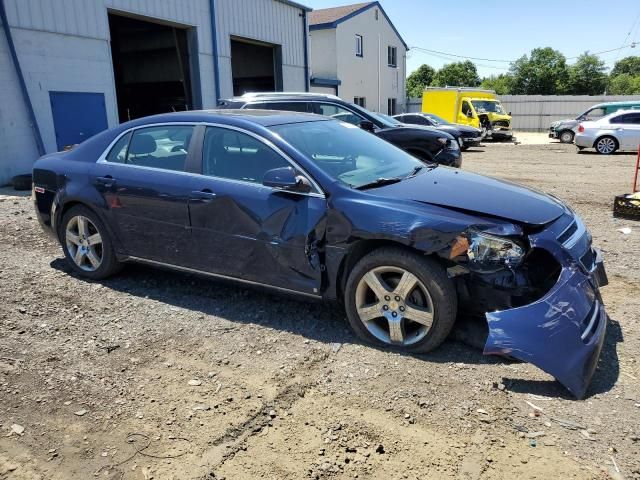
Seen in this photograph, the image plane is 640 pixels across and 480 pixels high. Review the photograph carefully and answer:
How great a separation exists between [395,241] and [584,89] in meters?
58.1

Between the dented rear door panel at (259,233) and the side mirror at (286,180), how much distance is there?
0.21 ft

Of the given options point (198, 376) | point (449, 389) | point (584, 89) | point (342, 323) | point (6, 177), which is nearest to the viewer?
point (449, 389)

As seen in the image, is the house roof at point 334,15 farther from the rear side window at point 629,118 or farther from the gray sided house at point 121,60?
the rear side window at point 629,118

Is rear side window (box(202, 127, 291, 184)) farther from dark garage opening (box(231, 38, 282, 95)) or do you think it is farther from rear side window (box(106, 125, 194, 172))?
dark garage opening (box(231, 38, 282, 95))

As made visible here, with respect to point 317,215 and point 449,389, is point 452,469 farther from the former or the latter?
point 317,215

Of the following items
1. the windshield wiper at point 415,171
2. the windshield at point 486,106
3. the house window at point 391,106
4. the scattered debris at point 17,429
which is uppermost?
the house window at point 391,106

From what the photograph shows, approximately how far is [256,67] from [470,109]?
1051 centimetres

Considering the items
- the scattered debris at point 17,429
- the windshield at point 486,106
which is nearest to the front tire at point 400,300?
the scattered debris at point 17,429

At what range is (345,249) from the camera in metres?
3.77

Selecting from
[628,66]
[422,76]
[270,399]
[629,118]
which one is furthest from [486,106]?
[628,66]

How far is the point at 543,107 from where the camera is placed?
116ft

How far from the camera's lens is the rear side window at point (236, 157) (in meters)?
4.18

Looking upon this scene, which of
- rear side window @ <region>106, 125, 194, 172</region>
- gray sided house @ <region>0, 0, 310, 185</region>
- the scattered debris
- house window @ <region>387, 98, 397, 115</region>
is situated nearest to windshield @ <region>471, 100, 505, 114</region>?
gray sided house @ <region>0, 0, 310, 185</region>

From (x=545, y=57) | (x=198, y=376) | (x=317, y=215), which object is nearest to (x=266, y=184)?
(x=317, y=215)
